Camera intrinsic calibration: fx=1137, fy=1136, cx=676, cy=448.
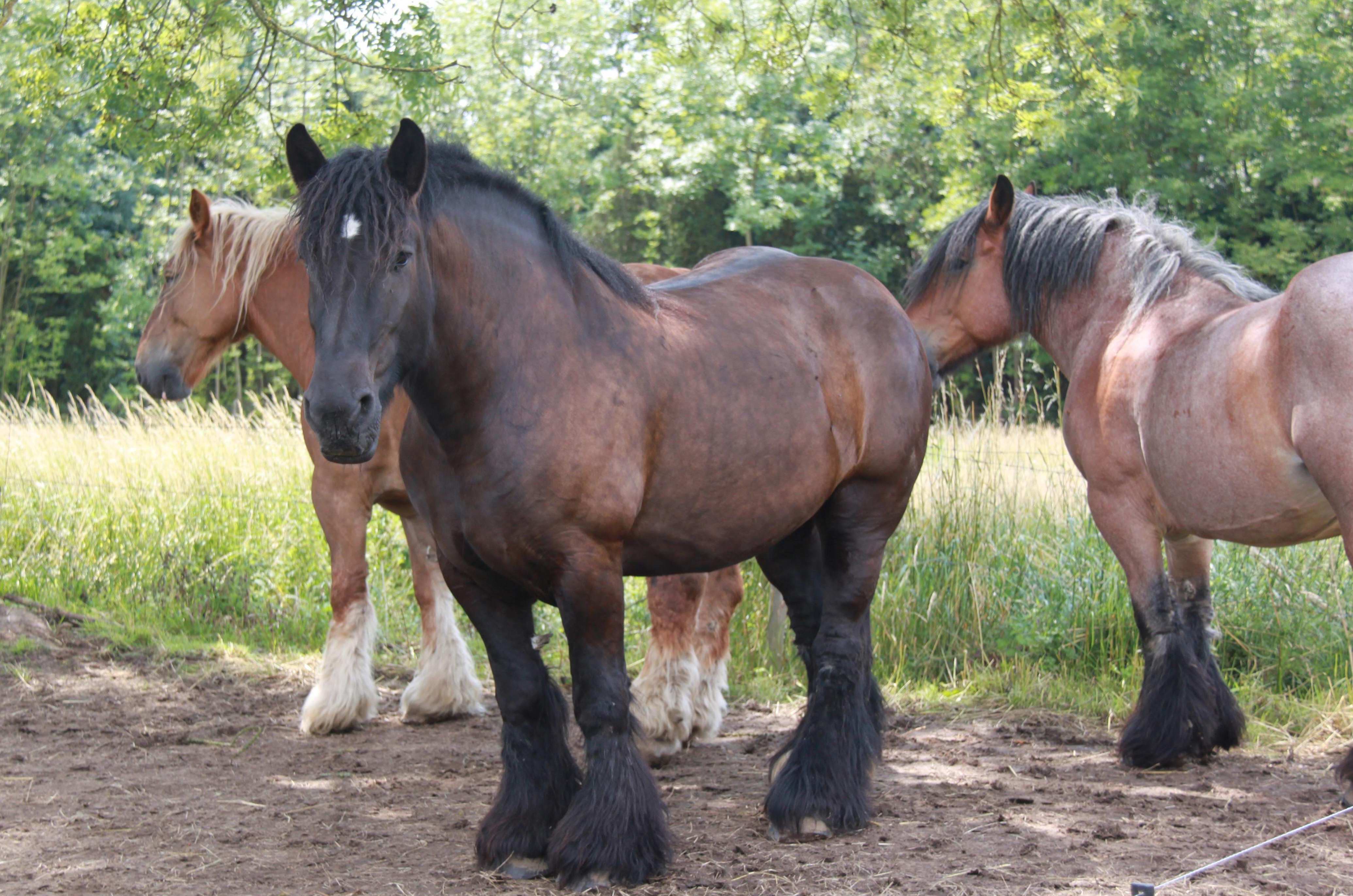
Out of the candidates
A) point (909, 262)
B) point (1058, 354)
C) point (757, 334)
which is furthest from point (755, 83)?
point (757, 334)

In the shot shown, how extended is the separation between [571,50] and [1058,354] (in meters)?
19.0

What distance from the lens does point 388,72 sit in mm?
5348

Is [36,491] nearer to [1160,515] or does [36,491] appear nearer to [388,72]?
[388,72]

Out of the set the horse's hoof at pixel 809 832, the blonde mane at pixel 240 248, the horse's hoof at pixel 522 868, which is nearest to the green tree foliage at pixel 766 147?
the blonde mane at pixel 240 248

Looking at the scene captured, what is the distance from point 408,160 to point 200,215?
9.21 feet

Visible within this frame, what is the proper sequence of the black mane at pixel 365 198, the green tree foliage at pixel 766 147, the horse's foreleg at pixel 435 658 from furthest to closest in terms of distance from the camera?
the green tree foliage at pixel 766 147, the horse's foreleg at pixel 435 658, the black mane at pixel 365 198

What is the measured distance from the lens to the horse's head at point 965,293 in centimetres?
529

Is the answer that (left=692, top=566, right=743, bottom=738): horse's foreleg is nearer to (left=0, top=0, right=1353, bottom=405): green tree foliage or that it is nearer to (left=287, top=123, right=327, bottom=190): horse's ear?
(left=287, top=123, right=327, bottom=190): horse's ear

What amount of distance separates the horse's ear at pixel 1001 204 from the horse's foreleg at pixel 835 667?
5.73 feet

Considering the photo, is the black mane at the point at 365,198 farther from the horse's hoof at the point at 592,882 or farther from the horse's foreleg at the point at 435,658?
the horse's foreleg at the point at 435,658

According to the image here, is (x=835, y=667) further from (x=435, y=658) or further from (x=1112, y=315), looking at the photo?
(x=435, y=658)

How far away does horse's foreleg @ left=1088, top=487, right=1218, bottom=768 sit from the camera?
4371mm

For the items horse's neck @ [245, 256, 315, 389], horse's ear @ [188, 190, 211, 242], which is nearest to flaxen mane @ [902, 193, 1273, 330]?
horse's neck @ [245, 256, 315, 389]

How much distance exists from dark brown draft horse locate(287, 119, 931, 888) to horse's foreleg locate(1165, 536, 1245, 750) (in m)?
1.57
